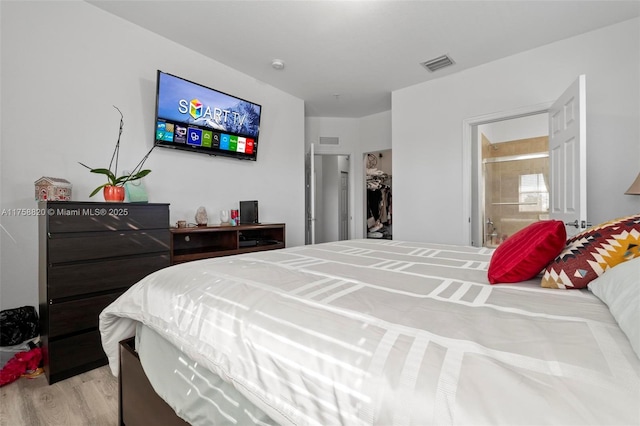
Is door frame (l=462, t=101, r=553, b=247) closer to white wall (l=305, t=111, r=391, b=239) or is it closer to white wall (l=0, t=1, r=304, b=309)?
white wall (l=305, t=111, r=391, b=239)

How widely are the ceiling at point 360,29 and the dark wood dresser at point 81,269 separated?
5.72ft

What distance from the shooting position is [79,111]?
2264 mm

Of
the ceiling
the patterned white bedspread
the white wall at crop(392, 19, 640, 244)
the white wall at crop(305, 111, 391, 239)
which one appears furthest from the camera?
the white wall at crop(305, 111, 391, 239)

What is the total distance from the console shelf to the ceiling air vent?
251 cm

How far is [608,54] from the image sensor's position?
8.55 feet

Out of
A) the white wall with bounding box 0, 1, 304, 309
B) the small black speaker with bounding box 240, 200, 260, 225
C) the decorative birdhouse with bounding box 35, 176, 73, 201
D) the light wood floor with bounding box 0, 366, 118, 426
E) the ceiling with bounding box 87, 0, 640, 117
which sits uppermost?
the ceiling with bounding box 87, 0, 640, 117

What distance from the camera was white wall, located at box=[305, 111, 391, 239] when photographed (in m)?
5.00

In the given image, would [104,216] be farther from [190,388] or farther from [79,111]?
[190,388]

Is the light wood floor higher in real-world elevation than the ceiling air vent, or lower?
lower

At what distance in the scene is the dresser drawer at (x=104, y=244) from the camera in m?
1.76

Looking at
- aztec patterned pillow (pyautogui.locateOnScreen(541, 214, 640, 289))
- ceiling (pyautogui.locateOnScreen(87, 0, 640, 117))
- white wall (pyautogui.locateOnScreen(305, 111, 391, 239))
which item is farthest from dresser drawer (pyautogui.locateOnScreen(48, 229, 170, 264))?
white wall (pyautogui.locateOnScreen(305, 111, 391, 239))

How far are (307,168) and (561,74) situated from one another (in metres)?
3.14

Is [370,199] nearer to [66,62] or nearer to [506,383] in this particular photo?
[66,62]

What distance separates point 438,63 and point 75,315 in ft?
13.1
